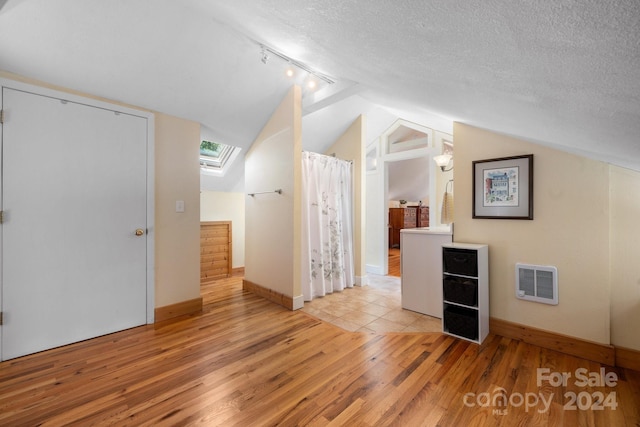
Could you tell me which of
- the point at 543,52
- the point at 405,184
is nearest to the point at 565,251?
the point at 543,52

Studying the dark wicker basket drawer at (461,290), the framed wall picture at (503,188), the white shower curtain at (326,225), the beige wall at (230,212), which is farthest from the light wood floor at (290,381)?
the beige wall at (230,212)

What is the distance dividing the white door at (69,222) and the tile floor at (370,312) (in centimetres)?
186

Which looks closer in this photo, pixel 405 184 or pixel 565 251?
pixel 565 251

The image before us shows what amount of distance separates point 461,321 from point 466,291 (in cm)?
26

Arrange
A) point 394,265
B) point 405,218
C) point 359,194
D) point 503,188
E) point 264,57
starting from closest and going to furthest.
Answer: point 503,188
point 264,57
point 359,194
point 394,265
point 405,218

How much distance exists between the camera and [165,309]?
2643mm

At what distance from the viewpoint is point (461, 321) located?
2.21 m

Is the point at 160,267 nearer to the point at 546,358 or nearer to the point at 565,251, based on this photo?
the point at 546,358

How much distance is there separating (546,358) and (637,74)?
2.14 metres

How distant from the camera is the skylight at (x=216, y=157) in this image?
3.79 metres

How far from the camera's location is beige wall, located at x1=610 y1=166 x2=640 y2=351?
1.81m

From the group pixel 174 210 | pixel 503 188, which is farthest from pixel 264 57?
pixel 503 188

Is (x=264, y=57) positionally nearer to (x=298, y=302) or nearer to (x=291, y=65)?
(x=291, y=65)

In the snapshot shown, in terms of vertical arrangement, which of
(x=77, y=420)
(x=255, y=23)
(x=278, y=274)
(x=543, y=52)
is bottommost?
(x=77, y=420)
